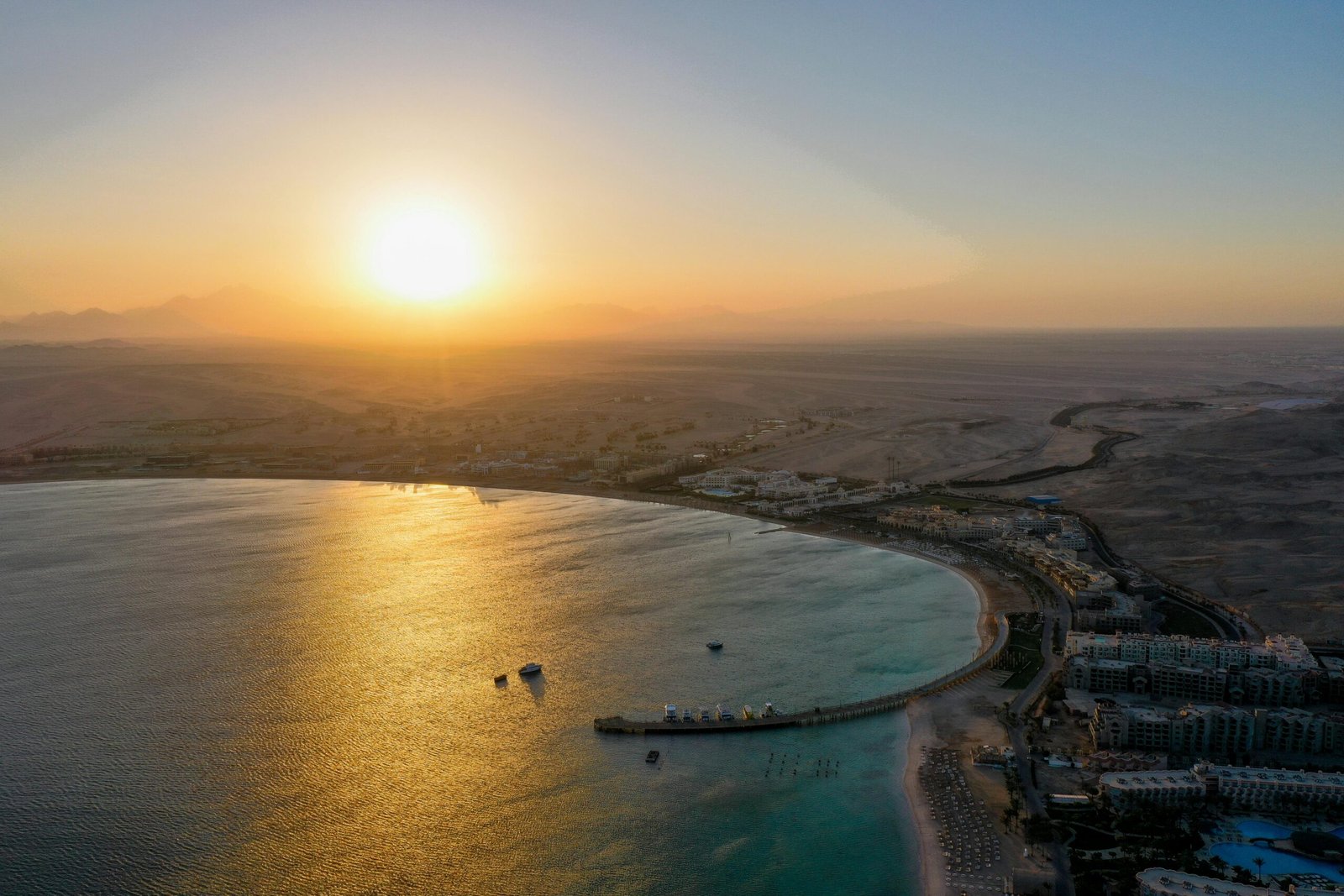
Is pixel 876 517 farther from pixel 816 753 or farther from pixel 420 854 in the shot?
pixel 420 854

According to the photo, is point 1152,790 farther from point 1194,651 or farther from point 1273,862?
point 1194,651

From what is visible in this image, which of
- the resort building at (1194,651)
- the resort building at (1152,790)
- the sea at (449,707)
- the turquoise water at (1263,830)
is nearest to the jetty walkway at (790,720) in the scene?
the sea at (449,707)

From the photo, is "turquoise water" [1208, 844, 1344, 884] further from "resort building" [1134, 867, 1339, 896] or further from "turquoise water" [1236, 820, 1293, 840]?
"resort building" [1134, 867, 1339, 896]

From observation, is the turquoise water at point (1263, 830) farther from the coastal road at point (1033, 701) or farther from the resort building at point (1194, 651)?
the resort building at point (1194, 651)

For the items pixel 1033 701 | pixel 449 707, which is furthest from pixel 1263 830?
pixel 449 707

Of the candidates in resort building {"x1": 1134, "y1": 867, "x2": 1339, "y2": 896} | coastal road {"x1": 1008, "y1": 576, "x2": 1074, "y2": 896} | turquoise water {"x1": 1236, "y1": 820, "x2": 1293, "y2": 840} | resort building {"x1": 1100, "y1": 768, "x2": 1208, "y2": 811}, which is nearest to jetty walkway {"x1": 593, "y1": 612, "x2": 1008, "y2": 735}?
coastal road {"x1": 1008, "y1": 576, "x2": 1074, "y2": 896}

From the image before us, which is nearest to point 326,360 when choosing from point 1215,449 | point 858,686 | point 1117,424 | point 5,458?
point 5,458

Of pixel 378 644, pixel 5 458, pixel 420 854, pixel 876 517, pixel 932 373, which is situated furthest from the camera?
pixel 932 373

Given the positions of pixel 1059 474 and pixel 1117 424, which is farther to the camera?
pixel 1117 424
